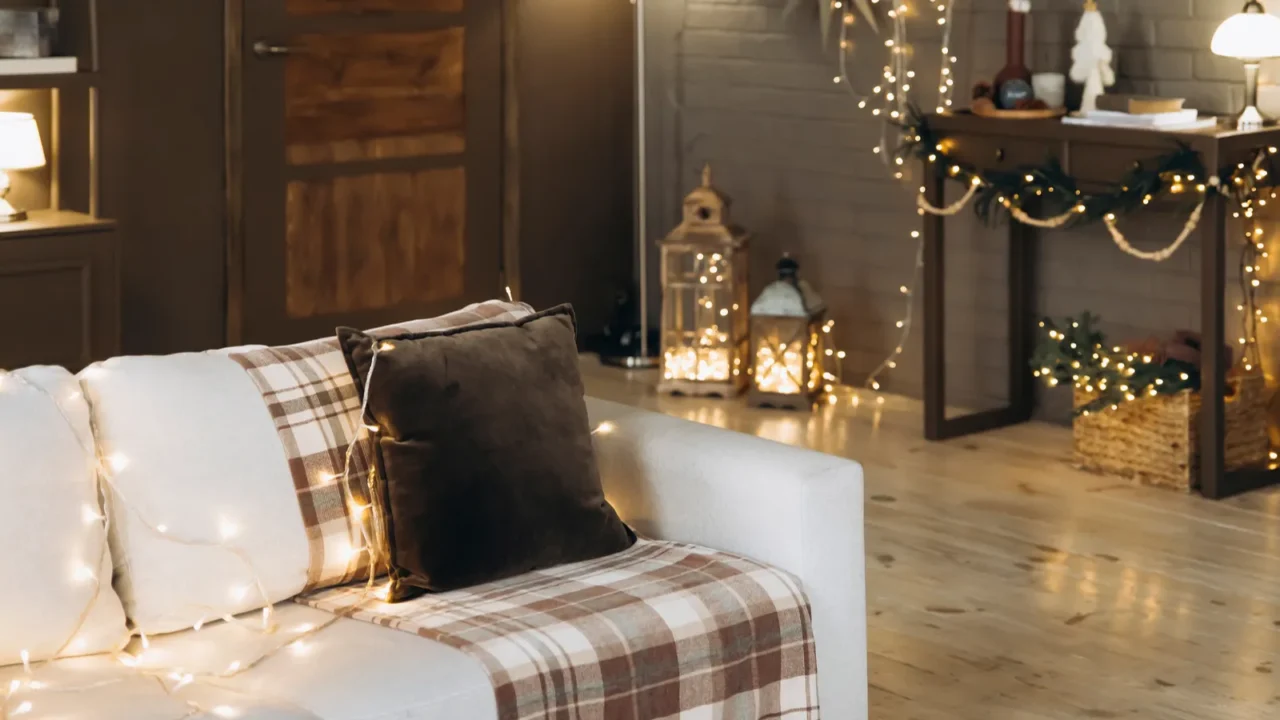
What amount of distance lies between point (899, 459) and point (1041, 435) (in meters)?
0.51

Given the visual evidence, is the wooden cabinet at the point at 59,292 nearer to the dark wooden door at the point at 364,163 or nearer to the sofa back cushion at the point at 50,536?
the dark wooden door at the point at 364,163

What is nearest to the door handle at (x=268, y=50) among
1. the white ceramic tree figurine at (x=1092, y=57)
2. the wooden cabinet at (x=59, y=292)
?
the wooden cabinet at (x=59, y=292)

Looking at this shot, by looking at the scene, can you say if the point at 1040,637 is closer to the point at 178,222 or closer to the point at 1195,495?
the point at 1195,495

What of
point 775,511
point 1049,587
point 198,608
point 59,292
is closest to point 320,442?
point 198,608

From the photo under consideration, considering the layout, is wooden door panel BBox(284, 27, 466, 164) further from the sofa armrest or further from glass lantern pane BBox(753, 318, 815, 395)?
the sofa armrest

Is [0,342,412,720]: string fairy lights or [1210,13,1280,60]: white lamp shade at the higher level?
[1210,13,1280,60]: white lamp shade

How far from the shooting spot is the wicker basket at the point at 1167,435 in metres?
4.57

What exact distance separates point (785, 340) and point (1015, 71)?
1142mm

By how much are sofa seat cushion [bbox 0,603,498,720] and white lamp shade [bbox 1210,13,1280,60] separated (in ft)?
9.55

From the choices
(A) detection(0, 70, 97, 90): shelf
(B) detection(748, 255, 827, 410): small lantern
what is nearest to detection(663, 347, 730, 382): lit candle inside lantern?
(B) detection(748, 255, 827, 410): small lantern

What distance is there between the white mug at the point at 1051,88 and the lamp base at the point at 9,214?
9.10 ft

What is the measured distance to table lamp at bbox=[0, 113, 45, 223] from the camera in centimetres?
479

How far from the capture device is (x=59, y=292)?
4773 millimetres

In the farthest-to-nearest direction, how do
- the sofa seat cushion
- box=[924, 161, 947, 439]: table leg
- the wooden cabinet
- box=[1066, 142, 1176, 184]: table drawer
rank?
box=[924, 161, 947, 439]: table leg < the wooden cabinet < box=[1066, 142, 1176, 184]: table drawer < the sofa seat cushion
